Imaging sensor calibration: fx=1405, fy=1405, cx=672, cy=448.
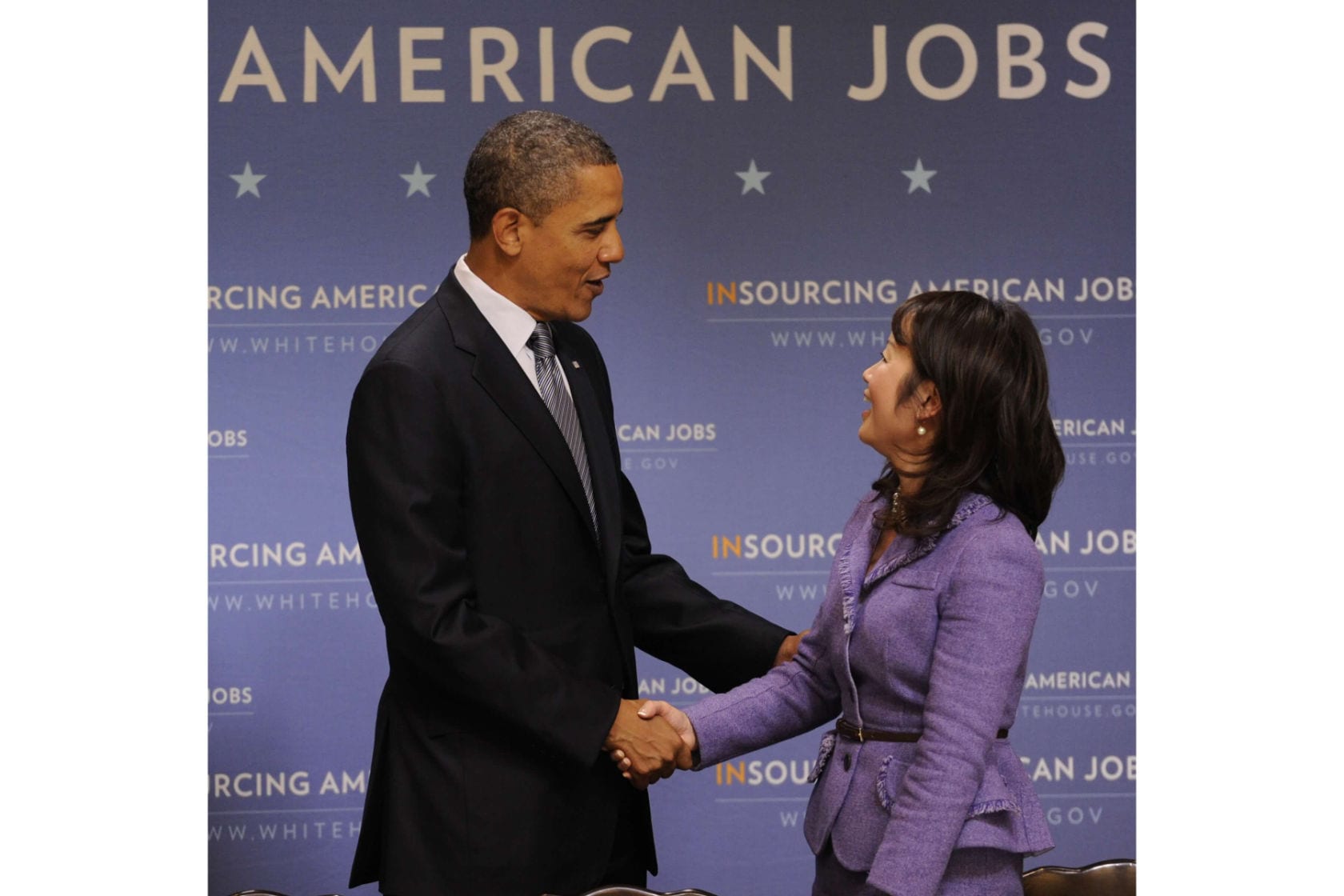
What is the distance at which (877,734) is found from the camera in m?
2.04

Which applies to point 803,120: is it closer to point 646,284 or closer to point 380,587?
point 646,284

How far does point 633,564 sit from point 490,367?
64 cm

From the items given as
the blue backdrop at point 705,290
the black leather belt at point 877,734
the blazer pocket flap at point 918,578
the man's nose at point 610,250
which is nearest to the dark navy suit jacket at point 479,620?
the man's nose at point 610,250

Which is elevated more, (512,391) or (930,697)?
(512,391)

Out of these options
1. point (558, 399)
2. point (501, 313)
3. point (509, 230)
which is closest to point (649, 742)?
point (558, 399)

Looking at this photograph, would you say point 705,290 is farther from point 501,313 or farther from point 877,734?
point 877,734

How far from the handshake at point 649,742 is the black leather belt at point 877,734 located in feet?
1.24

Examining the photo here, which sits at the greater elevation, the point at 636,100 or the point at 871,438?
the point at 636,100

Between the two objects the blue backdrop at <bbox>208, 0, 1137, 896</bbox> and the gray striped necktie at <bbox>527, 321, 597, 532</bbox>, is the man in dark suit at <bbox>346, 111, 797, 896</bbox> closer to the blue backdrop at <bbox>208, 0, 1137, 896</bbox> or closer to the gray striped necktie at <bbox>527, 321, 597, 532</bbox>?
the gray striped necktie at <bbox>527, 321, 597, 532</bbox>

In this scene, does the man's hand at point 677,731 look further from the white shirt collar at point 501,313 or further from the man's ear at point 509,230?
the man's ear at point 509,230

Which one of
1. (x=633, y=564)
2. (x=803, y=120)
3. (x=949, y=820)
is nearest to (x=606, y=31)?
(x=803, y=120)

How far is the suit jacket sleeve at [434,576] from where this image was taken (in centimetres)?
226

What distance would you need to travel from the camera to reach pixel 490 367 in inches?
95.3

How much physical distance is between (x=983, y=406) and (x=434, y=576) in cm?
91
